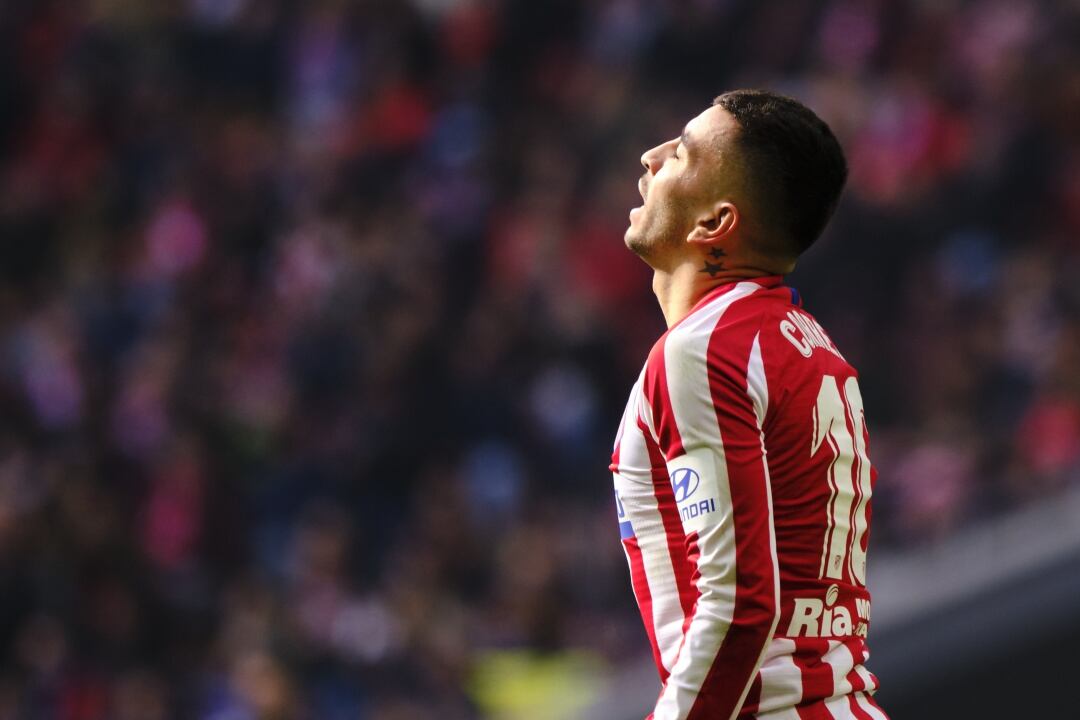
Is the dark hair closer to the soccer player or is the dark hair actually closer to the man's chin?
the soccer player

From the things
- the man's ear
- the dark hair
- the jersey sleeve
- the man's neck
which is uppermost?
the dark hair

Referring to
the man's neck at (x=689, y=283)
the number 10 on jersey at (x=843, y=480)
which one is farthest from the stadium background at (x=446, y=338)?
the man's neck at (x=689, y=283)

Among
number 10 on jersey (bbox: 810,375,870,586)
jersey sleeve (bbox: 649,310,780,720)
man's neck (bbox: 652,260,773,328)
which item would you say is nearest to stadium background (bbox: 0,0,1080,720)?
number 10 on jersey (bbox: 810,375,870,586)

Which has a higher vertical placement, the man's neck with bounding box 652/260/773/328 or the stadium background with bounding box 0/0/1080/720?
the stadium background with bounding box 0/0/1080/720

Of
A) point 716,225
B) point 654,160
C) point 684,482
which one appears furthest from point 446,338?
point 684,482

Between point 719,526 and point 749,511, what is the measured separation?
1.9 inches

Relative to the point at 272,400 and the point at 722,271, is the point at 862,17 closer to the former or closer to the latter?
the point at 272,400

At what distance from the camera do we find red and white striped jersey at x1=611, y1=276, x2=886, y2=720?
2.47m

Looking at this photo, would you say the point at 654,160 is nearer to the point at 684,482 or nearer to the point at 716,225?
the point at 716,225

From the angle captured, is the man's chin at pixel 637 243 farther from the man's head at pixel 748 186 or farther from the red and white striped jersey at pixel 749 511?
the red and white striped jersey at pixel 749 511

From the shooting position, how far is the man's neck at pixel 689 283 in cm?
273

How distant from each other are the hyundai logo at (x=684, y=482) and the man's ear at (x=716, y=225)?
0.42 metres

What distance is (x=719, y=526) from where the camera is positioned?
2.46 metres

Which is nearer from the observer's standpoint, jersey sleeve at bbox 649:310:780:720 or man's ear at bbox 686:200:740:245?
jersey sleeve at bbox 649:310:780:720
